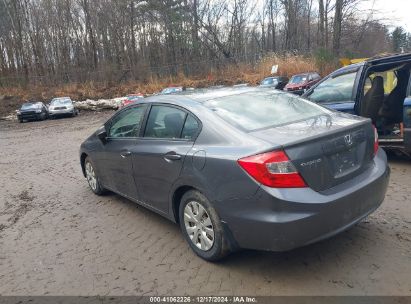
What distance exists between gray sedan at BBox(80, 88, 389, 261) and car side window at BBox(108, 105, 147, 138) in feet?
0.11

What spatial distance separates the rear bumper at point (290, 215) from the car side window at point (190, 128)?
81 centimetres

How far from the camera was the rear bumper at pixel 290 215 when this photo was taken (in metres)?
2.96

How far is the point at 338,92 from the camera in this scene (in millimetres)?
6871

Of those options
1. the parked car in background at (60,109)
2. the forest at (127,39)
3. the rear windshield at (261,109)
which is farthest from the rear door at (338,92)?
the forest at (127,39)

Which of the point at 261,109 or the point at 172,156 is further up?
the point at 261,109

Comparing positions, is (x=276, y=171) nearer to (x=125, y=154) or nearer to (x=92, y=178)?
(x=125, y=154)

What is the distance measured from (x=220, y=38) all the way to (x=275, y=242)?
44.1 meters

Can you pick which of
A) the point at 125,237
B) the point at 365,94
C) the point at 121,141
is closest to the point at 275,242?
the point at 125,237

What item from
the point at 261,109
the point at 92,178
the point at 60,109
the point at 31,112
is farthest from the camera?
the point at 60,109

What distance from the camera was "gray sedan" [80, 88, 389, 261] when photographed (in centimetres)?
301

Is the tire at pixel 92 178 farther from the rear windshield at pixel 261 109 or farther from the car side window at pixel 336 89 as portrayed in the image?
the car side window at pixel 336 89

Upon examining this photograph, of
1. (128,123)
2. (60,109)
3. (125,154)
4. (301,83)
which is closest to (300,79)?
(301,83)

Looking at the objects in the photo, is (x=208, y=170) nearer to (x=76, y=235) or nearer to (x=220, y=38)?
(x=76, y=235)

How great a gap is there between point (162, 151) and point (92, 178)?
2.57 meters
